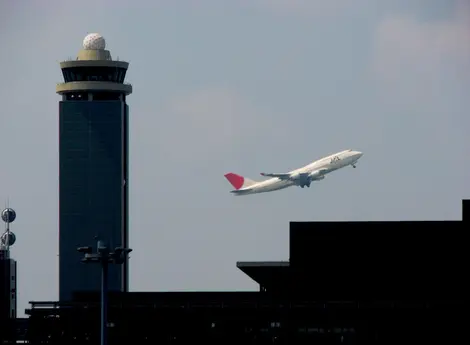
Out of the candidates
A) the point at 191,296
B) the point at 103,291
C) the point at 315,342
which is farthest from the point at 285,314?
the point at 103,291

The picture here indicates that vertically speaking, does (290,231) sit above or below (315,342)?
above

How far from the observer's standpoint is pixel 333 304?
7047 inches

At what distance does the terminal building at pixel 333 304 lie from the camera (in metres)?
176

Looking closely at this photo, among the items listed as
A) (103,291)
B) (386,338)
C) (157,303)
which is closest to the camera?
(103,291)

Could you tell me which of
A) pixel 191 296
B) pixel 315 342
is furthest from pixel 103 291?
pixel 191 296

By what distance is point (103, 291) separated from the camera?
139 meters

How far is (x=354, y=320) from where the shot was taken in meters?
177

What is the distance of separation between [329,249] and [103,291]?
46.9 m

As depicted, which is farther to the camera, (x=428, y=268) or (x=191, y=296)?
(x=191, y=296)

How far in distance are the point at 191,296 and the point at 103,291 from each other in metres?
58.5

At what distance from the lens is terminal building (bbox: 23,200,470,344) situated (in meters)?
176

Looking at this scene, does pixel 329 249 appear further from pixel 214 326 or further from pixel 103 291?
pixel 103 291

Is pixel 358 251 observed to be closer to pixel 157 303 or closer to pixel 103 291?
pixel 157 303

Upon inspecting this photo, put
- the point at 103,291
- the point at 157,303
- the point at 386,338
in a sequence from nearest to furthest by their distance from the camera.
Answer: the point at 103,291, the point at 386,338, the point at 157,303
